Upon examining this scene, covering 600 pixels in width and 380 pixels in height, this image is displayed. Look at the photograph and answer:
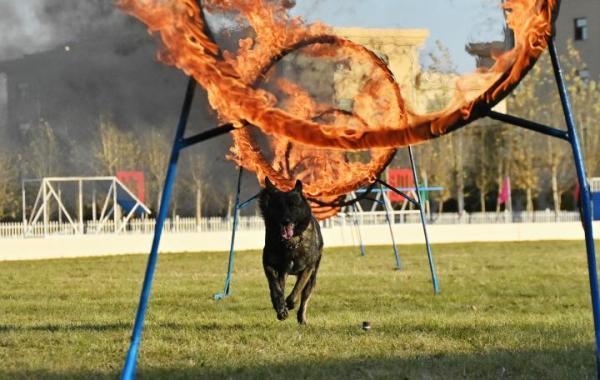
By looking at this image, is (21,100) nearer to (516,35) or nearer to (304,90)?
(304,90)

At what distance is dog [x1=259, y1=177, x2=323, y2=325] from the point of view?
1207 cm

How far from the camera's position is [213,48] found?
7867 millimetres

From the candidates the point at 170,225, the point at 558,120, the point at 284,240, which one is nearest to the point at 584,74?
the point at 558,120

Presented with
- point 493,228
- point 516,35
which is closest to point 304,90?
point 516,35

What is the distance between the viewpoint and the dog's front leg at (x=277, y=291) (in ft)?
39.6

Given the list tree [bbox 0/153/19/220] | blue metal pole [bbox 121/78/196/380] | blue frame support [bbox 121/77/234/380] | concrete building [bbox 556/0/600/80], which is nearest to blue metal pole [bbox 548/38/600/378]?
blue frame support [bbox 121/77/234/380]

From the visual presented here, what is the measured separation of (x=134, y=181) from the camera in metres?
53.7

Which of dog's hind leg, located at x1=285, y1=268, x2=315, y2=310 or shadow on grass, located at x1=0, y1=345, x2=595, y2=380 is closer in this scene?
shadow on grass, located at x1=0, y1=345, x2=595, y2=380

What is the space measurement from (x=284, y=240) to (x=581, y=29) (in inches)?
2549

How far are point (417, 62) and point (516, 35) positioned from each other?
132 inches

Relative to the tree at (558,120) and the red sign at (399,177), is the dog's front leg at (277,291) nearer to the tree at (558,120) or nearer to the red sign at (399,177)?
the red sign at (399,177)

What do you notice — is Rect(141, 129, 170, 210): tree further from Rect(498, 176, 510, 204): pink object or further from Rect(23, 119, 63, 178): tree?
Rect(498, 176, 510, 204): pink object

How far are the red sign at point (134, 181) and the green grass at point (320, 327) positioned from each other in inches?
1115

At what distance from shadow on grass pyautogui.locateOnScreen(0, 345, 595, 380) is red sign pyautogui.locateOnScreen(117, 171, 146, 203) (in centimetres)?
4349
